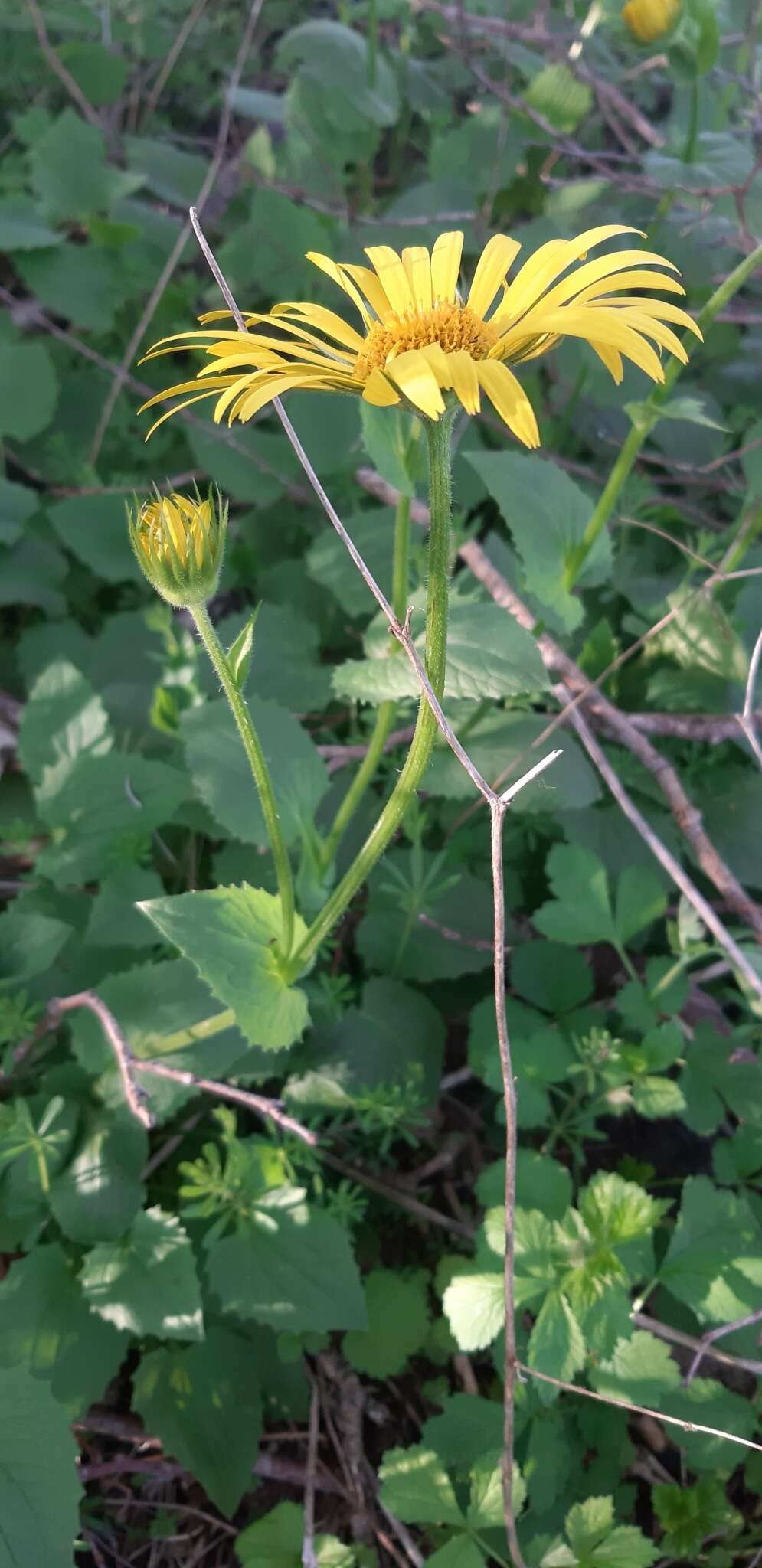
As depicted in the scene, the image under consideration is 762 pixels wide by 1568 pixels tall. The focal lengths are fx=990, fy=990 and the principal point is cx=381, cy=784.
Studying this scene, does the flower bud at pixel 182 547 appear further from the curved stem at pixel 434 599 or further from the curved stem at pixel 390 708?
the curved stem at pixel 390 708

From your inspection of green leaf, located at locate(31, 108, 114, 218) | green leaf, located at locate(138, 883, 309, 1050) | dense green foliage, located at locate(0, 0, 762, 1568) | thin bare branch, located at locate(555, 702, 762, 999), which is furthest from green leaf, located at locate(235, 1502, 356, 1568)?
green leaf, located at locate(31, 108, 114, 218)

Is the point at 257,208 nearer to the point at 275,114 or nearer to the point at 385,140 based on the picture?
the point at 275,114

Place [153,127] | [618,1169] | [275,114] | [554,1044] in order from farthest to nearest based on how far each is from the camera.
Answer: [153,127]
[275,114]
[618,1169]
[554,1044]

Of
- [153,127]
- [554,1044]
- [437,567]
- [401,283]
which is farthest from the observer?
[153,127]

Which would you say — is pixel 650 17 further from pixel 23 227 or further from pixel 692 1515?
pixel 692 1515

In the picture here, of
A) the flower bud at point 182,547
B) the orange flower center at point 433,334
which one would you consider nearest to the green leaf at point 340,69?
the orange flower center at point 433,334

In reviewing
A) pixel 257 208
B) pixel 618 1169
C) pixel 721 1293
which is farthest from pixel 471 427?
pixel 721 1293
